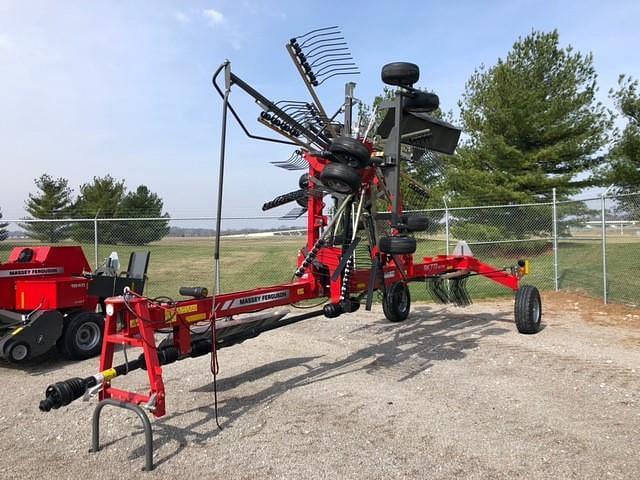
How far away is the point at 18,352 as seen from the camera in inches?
248

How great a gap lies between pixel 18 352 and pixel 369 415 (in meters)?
4.25

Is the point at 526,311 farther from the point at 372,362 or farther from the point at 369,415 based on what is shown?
the point at 369,415

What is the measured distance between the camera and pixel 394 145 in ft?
15.9

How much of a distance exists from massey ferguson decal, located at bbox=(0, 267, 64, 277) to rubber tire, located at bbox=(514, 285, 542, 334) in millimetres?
6600

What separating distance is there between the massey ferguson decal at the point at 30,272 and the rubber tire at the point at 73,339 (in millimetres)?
696

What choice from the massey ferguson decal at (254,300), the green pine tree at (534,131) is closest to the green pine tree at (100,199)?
the green pine tree at (534,131)

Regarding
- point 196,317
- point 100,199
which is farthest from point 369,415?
point 100,199

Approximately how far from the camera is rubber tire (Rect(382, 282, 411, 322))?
7141 millimetres

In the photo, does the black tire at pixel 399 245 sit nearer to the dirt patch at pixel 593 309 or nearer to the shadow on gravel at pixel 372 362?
the shadow on gravel at pixel 372 362

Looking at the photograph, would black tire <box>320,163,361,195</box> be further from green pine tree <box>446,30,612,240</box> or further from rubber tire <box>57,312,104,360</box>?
green pine tree <box>446,30,612,240</box>

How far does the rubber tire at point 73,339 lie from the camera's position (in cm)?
691

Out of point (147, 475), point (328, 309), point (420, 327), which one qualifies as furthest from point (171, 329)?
point (420, 327)

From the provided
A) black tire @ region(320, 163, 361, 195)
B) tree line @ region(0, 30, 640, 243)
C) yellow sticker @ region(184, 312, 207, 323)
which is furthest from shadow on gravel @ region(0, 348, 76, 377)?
tree line @ region(0, 30, 640, 243)

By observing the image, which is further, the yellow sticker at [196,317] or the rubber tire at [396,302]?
the rubber tire at [396,302]
